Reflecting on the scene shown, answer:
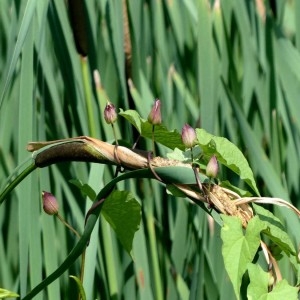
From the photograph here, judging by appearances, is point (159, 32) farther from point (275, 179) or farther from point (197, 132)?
point (197, 132)

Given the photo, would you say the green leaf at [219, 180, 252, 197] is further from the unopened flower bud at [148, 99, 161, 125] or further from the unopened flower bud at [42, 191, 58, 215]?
the unopened flower bud at [42, 191, 58, 215]

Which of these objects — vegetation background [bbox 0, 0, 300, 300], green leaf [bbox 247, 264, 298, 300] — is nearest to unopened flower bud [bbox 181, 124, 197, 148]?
green leaf [bbox 247, 264, 298, 300]

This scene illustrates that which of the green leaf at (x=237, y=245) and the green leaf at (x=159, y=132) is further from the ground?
the green leaf at (x=159, y=132)

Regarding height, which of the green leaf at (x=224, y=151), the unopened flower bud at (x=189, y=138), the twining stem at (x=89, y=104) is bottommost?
the green leaf at (x=224, y=151)

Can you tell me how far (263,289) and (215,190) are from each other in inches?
3.8

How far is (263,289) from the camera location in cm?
62

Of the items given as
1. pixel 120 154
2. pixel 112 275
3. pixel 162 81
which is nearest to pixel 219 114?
pixel 162 81

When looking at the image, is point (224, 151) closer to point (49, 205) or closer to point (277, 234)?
point (277, 234)

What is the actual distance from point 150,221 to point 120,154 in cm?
49

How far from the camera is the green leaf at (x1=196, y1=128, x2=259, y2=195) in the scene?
659 millimetres

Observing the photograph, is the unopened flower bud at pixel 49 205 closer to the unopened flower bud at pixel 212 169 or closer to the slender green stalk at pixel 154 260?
the unopened flower bud at pixel 212 169

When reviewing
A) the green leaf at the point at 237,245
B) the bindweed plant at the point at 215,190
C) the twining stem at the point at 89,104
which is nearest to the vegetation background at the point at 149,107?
the twining stem at the point at 89,104

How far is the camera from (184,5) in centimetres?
135

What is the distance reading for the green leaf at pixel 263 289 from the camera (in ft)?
2.01
